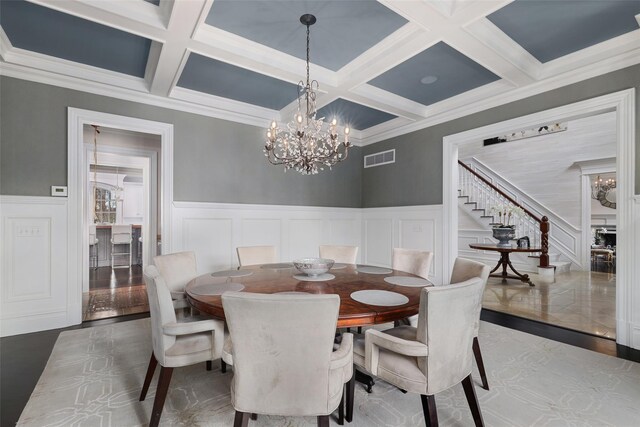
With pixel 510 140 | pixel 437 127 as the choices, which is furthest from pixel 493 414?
pixel 510 140

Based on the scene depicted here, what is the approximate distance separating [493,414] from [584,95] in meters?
3.08

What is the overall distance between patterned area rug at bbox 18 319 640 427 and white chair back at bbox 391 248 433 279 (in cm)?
85

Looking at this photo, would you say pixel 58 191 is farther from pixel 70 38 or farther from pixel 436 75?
pixel 436 75

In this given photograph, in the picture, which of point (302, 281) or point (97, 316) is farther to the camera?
point (97, 316)

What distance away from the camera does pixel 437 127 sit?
430 centimetres

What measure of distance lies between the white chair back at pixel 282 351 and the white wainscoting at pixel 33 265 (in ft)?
10.1

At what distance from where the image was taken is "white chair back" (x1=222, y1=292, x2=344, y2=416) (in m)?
1.09

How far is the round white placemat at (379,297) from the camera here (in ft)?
5.12

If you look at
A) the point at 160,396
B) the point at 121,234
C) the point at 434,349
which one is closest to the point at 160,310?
the point at 160,396

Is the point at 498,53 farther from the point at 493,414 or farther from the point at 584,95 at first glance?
the point at 493,414

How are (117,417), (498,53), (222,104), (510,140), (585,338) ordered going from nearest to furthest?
(117,417) < (498,53) < (585,338) < (222,104) < (510,140)

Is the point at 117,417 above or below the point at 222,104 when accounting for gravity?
below

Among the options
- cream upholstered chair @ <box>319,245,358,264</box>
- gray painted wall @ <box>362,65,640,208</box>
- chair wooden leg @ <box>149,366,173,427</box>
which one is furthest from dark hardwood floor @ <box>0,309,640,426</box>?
cream upholstered chair @ <box>319,245,358,264</box>

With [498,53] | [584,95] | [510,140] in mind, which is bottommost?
[584,95]
